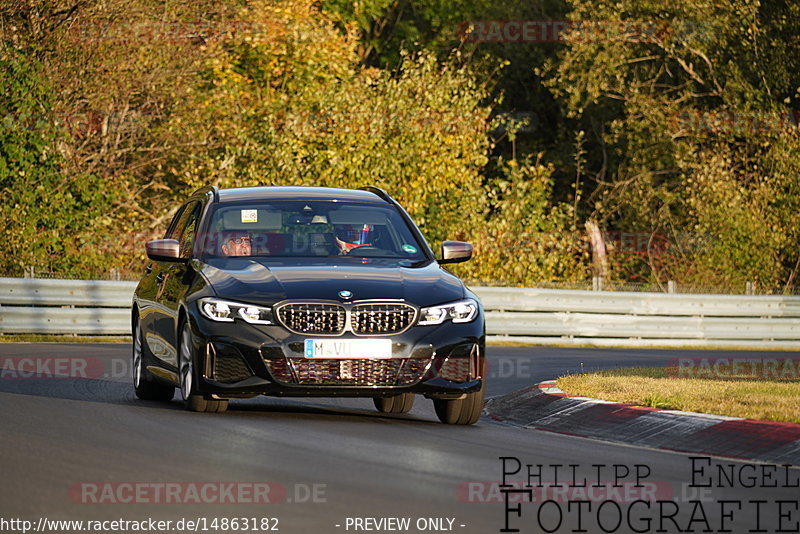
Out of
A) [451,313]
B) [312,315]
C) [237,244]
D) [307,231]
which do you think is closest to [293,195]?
[307,231]

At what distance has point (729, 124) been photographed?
38.5 meters

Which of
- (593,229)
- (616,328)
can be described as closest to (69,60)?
(616,328)

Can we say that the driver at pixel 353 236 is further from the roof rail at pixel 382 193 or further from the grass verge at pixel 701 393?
the grass verge at pixel 701 393

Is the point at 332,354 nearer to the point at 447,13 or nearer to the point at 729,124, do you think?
the point at 729,124

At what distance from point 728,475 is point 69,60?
23282mm

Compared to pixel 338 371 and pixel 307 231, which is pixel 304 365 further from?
pixel 307 231

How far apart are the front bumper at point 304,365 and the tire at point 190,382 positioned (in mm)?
149

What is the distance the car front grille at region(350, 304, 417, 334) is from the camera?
11.0 meters

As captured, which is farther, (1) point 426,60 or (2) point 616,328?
(1) point 426,60

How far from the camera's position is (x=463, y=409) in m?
11.7

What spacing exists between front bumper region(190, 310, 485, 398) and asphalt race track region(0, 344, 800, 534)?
0.28 meters

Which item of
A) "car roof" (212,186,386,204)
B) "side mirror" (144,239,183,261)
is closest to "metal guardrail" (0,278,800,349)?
"car roof" (212,186,386,204)

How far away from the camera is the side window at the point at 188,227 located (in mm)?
12766

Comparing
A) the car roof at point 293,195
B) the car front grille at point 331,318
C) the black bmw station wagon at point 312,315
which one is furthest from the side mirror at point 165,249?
the car front grille at point 331,318
